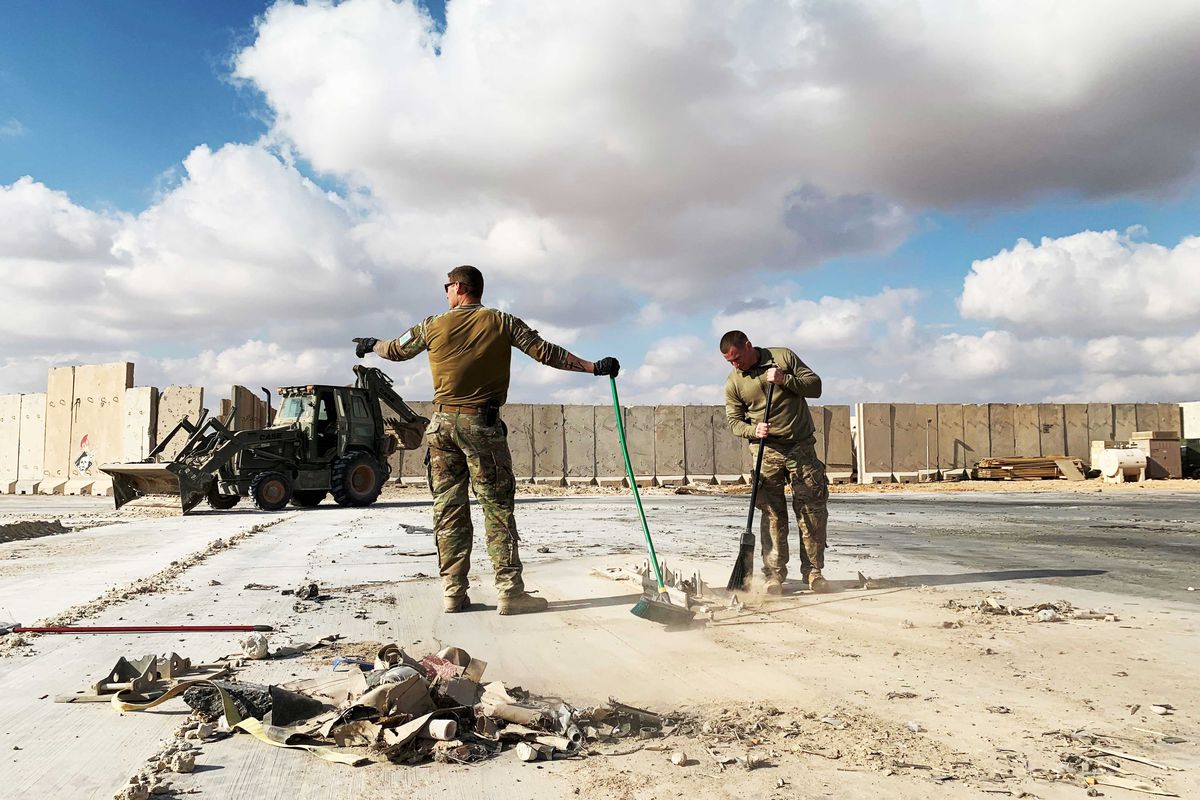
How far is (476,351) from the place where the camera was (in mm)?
4598

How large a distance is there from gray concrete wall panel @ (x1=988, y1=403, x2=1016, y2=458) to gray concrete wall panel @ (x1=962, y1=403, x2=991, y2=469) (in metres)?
0.15

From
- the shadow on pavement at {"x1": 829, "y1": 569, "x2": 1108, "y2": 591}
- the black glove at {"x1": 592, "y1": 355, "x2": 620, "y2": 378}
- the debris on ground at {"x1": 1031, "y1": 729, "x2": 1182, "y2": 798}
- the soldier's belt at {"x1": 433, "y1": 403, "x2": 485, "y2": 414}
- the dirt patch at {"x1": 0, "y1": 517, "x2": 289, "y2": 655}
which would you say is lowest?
the dirt patch at {"x1": 0, "y1": 517, "x2": 289, "y2": 655}

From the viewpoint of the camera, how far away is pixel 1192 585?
5.39 metres

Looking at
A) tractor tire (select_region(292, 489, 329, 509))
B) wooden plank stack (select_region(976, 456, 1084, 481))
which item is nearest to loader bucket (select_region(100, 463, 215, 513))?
tractor tire (select_region(292, 489, 329, 509))

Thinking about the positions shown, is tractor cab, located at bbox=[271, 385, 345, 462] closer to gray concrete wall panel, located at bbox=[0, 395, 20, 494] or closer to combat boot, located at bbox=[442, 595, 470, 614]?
combat boot, located at bbox=[442, 595, 470, 614]

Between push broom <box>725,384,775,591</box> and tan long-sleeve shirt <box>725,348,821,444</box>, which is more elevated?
tan long-sleeve shirt <box>725,348,821,444</box>

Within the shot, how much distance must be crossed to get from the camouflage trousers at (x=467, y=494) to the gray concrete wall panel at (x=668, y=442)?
68.1ft

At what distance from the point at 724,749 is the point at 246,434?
13313mm

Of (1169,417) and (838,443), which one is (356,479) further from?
(1169,417)

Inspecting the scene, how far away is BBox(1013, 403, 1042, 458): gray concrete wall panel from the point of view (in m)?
27.5

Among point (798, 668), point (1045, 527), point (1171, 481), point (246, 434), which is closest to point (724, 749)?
point (798, 668)

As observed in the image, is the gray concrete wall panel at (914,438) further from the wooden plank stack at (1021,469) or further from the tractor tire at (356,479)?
the tractor tire at (356,479)

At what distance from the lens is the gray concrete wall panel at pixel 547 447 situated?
24.7m

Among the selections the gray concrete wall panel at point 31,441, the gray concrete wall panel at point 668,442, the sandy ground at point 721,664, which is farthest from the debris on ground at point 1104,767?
the gray concrete wall panel at point 31,441
